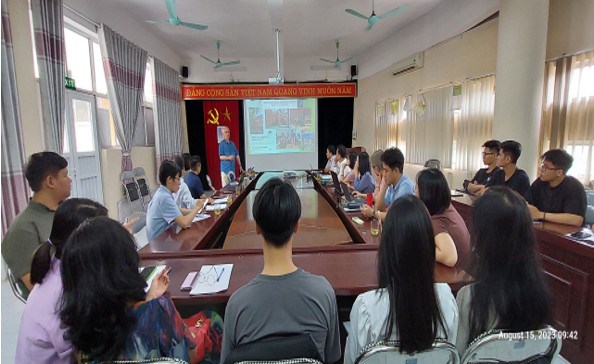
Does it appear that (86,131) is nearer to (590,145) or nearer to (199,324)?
(199,324)

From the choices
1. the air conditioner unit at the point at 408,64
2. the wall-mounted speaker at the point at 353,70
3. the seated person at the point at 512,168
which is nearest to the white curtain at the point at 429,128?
the air conditioner unit at the point at 408,64

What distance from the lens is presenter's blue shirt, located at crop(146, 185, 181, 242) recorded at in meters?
2.32

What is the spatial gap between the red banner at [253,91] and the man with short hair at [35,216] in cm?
588

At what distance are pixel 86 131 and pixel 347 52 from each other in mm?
5769

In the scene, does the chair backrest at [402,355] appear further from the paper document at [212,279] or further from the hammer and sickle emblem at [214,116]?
the hammer and sickle emblem at [214,116]

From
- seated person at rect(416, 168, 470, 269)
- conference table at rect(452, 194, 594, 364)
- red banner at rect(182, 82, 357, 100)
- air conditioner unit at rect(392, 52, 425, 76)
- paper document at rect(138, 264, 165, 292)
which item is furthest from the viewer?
red banner at rect(182, 82, 357, 100)

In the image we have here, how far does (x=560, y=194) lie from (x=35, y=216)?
321 cm

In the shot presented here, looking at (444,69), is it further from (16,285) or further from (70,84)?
(16,285)

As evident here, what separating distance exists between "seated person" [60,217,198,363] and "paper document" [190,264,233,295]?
0.39 meters

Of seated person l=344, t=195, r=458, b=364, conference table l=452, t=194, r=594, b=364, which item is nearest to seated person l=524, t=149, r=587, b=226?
conference table l=452, t=194, r=594, b=364

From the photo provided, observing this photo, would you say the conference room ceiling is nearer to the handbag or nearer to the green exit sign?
the green exit sign

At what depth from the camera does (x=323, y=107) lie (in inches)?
317

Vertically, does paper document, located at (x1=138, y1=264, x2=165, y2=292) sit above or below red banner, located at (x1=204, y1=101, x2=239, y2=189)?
below

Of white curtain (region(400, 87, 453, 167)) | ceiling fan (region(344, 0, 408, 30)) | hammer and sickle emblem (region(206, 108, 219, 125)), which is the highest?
ceiling fan (region(344, 0, 408, 30))
